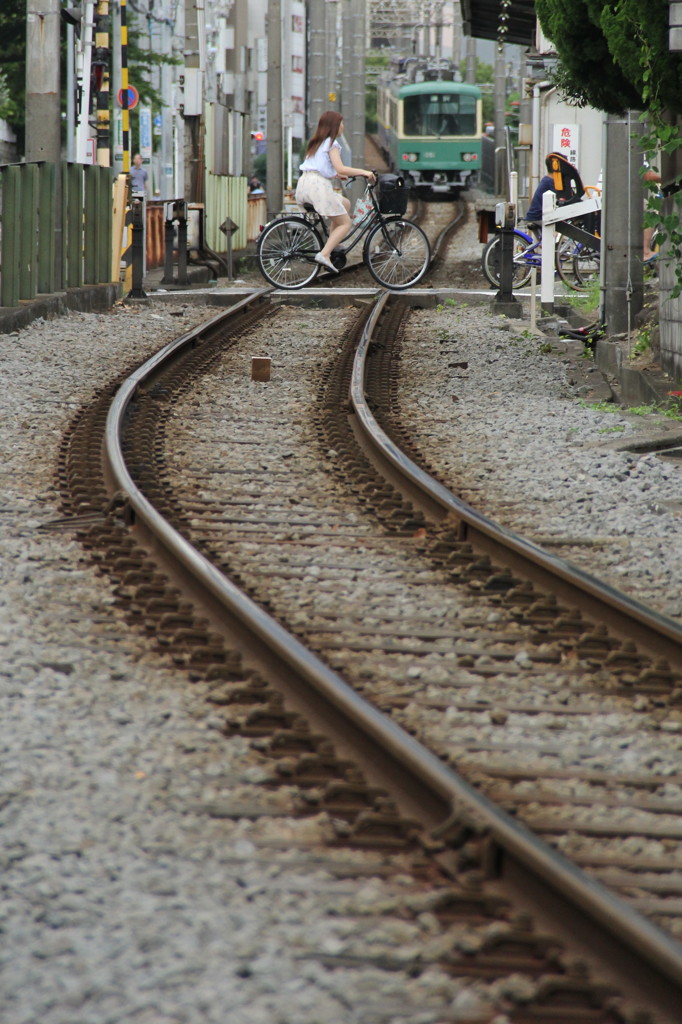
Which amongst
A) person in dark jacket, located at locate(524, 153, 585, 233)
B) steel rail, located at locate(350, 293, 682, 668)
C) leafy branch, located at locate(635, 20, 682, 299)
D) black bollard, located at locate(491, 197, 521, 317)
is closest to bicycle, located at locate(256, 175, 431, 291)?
black bollard, located at locate(491, 197, 521, 317)

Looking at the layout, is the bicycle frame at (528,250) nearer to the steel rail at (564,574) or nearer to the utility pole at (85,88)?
the utility pole at (85,88)

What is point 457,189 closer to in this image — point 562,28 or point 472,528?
point 562,28

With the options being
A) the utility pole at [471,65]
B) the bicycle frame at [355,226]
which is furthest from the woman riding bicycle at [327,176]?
the utility pole at [471,65]

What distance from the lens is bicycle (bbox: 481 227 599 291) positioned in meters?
18.9

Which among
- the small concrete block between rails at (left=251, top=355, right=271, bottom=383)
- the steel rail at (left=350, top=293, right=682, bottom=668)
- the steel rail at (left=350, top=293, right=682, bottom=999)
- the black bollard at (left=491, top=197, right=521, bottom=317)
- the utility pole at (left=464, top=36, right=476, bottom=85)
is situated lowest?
the steel rail at (left=350, top=293, right=682, bottom=999)

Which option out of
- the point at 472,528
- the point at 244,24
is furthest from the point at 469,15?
the point at 244,24

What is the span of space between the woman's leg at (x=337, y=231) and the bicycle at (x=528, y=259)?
327 centimetres

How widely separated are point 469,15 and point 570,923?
23802mm

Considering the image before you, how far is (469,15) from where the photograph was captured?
2470 cm

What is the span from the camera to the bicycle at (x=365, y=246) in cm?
1666

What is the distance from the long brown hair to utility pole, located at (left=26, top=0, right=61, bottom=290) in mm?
3344

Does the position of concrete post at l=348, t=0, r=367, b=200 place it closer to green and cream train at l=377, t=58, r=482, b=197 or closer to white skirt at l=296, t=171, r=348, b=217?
green and cream train at l=377, t=58, r=482, b=197

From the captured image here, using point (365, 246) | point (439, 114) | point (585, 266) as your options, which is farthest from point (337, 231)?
point (439, 114)

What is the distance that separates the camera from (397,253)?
1756 centimetres
